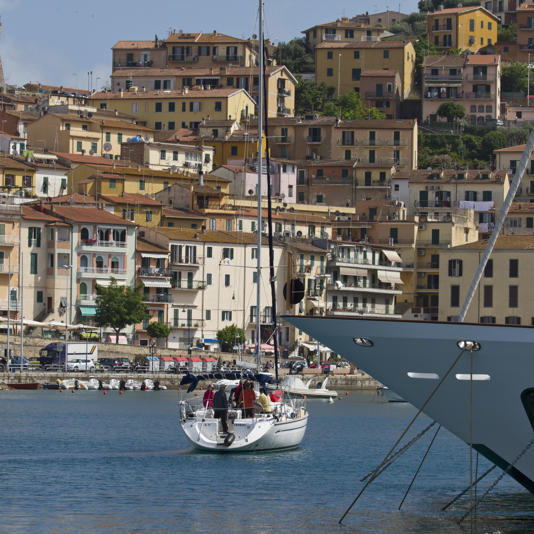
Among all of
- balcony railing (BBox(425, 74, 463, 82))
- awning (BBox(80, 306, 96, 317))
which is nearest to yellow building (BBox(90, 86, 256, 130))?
balcony railing (BBox(425, 74, 463, 82))

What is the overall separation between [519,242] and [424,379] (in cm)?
952

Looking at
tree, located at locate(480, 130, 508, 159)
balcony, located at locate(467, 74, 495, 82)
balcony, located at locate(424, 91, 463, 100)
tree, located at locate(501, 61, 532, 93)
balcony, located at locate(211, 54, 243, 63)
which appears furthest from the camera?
tree, located at locate(501, 61, 532, 93)

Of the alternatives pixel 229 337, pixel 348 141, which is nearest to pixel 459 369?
pixel 229 337

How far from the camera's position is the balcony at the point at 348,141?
107394mm

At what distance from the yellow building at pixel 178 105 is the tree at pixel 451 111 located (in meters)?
20.6

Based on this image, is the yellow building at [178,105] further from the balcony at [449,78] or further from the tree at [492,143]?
the tree at [492,143]

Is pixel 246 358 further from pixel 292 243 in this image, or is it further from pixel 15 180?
pixel 15 180

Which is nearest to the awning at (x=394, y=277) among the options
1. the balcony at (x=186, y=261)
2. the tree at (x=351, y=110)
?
the balcony at (x=186, y=261)

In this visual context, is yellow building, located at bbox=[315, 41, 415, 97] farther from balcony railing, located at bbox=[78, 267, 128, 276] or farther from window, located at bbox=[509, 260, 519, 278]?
window, located at bbox=[509, 260, 519, 278]

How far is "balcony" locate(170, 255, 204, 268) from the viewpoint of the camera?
78.9m

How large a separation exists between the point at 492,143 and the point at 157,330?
53595mm

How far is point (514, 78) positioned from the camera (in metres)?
131

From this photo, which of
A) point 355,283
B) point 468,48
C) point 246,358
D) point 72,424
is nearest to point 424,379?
point 72,424

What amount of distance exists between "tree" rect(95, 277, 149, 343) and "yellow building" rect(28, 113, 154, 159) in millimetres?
28916
